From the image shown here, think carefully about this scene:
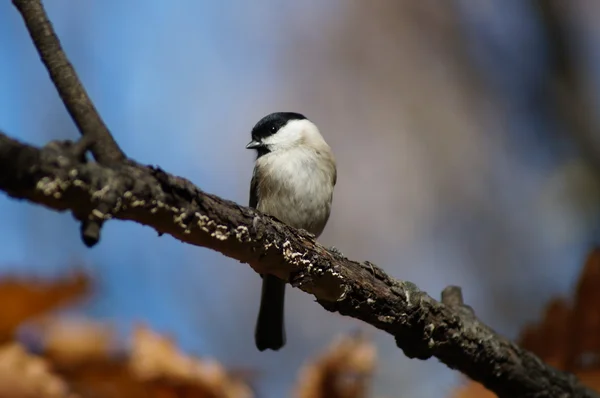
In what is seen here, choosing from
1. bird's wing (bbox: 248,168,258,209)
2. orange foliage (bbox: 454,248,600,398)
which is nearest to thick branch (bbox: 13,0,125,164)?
orange foliage (bbox: 454,248,600,398)

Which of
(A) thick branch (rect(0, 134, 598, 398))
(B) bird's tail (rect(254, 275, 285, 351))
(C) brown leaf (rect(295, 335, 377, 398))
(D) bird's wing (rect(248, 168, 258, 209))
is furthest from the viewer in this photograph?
(D) bird's wing (rect(248, 168, 258, 209))

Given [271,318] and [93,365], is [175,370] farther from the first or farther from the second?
[271,318]

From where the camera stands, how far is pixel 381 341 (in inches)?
131

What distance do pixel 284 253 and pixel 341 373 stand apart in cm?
29

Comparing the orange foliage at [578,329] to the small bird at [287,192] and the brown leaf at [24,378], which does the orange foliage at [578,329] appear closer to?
the brown leaf at [24,378]

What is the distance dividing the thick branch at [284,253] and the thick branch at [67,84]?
0.12 ft

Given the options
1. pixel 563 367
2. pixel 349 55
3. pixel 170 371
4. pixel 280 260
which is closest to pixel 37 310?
pixel 170 371

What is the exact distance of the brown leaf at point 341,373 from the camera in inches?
46.6

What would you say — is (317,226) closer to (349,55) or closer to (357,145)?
(357,145)

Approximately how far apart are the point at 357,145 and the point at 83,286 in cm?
289

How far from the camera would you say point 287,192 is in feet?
8.14

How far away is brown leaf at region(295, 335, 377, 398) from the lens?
3.88 ft

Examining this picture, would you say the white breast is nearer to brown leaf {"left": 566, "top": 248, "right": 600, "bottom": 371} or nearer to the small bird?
the small bird

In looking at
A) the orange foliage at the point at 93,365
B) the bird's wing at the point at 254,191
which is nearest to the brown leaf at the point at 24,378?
the orange foliage at the point at 93,365
